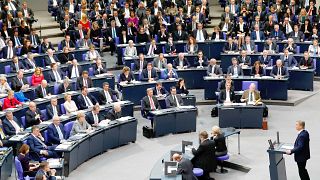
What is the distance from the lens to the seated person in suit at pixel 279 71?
2042 cm

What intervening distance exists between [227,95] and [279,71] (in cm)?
251

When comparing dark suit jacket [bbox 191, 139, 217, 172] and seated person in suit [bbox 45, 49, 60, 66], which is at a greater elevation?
seated person in suit [bbox 45, 49, 60, 66]

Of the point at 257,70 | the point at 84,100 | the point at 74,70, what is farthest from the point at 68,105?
the point at 257,70

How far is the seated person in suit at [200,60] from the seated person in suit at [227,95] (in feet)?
10.3

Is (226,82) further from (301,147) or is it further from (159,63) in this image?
(301,147)

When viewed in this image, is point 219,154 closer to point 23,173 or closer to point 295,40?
point 23,173

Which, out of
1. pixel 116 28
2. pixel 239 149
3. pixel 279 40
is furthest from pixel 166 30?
pixel 239 149

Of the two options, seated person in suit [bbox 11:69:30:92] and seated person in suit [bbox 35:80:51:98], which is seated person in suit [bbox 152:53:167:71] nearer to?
seated person in suit [bbox 35:80:51:98]

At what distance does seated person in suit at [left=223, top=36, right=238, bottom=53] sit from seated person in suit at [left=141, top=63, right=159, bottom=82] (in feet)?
11.7

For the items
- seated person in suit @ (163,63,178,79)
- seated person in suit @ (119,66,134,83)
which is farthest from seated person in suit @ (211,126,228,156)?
seated person in suit @ (163,63,178,79)

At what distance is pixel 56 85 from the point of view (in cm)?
1912

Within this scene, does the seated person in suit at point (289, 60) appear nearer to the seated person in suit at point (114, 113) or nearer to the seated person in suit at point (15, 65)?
the seated person in suit at point (114, 113)

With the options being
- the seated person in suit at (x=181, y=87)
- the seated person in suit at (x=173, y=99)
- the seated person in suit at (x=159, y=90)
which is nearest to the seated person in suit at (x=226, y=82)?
the seated person in suit at (x=181, y=87)

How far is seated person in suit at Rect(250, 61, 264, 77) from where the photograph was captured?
20.4 meters
